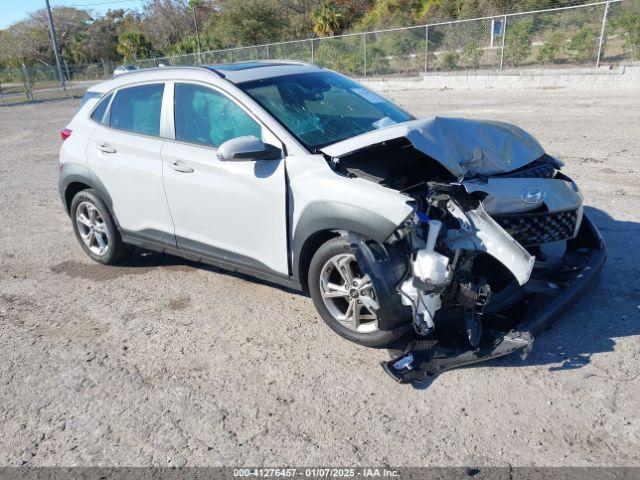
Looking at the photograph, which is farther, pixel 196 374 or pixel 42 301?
pixel 42 301

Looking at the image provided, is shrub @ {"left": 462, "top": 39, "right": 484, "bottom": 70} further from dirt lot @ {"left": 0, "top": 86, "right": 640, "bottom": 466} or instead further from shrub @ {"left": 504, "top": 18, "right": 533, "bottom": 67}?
dirt lot @ {"left": 0, "top": 86, "right": 640, "bottom": 466}

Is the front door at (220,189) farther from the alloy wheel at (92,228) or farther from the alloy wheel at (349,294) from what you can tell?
the alloy wheel at (92,228)

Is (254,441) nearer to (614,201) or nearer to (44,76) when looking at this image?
(614,201)

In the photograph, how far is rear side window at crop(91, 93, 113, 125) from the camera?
543 centimetres

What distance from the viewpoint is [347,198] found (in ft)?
11.7

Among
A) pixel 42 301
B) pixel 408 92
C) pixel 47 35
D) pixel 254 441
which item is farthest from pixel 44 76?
pixel 254 441

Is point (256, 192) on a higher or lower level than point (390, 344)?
higher

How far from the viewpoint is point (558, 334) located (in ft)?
12.3

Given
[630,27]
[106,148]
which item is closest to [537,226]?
[106,148]

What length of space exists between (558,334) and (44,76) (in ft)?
151

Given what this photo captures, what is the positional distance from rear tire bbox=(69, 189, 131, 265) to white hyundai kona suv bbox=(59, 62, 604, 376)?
0.86 feet

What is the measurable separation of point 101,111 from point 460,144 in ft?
A: 12.0

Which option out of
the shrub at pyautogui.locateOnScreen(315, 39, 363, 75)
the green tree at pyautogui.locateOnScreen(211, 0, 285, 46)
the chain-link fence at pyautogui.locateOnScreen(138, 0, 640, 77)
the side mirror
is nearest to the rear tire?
the side mirror

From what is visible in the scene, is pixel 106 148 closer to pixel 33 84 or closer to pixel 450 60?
pixel 450 60
